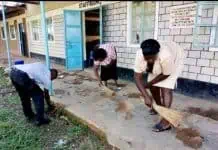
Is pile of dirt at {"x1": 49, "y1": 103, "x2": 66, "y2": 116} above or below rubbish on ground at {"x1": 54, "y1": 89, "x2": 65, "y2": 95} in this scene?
below

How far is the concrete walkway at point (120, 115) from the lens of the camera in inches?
105

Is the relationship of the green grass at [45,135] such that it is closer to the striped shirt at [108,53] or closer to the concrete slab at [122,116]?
the concrete slab at [122,116]

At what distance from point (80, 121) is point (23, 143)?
0.89 metres

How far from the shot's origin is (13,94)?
518cm

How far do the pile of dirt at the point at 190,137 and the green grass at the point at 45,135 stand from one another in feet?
3.03

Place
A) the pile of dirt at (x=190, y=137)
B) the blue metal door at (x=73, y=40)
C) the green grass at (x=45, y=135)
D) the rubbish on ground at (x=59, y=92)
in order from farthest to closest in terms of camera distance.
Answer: the blue metal door at (x=73, y=40), the rubbish on ground at (x=59, y=92), the green grass at (x=45, y=135), the pile of dirt at (x=190, y=137)

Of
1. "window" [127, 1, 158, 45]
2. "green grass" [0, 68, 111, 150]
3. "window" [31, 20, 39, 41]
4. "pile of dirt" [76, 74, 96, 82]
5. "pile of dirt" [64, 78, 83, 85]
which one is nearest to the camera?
"green grass" [0, 68, 111, 150]

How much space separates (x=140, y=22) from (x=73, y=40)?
9.29ft

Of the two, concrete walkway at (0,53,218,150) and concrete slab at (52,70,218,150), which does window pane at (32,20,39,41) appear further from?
concrete slab at (52,70,218,150)

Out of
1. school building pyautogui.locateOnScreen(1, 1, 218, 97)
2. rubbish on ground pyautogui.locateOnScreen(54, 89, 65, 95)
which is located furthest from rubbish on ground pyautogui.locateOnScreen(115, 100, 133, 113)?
rubbish on ground pyautogui.locateOnScreen(54, 89, 65, 95)

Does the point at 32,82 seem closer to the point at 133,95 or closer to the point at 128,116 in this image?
the point at 128,116

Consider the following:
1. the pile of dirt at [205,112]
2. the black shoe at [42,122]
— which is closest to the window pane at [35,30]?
the black shoe at [42,122]

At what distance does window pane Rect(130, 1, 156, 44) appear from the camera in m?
5.00

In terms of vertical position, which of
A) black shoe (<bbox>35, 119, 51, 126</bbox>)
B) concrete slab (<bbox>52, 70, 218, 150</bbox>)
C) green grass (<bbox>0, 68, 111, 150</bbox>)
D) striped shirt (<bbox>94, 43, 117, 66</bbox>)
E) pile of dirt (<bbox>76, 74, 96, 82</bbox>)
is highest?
striped shirt (<bbox>94, 43, 117, 66</bbox>)
